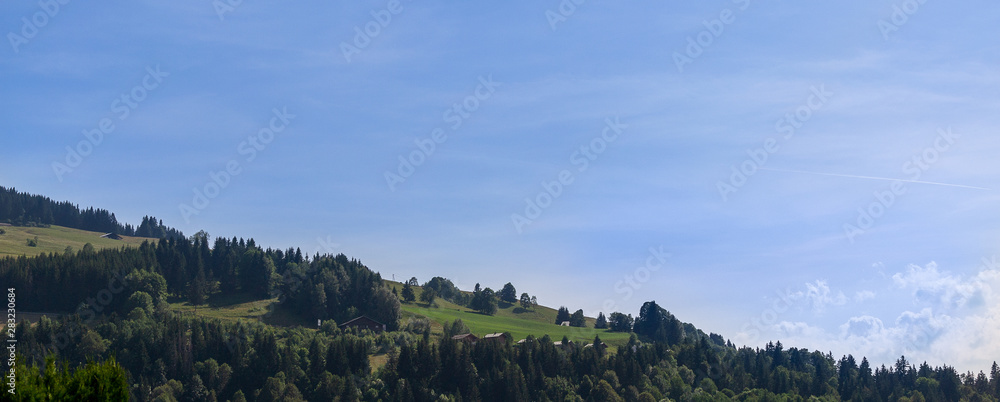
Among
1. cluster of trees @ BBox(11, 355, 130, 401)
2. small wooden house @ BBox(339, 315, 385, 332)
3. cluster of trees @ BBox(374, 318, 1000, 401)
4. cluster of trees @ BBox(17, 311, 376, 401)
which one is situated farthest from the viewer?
small wooden house @ BBox(339, 315, 385, 332)

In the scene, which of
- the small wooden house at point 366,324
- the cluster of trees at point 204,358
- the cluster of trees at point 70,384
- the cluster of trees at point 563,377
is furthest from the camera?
the small wooden house at point 366,324

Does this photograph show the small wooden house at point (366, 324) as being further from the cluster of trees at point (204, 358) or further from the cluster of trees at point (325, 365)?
the cluster of trees at point (204, 358)

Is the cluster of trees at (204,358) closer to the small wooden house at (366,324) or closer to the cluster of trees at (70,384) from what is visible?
the small wooden house at (366,324)

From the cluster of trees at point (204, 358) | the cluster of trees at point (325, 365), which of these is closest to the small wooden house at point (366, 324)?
the cluster of trees at point (325, 365)

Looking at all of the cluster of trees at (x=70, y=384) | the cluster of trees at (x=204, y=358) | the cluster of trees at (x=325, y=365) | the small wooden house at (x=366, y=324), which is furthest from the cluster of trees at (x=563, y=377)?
the cluster of trees at (x=70, y=384)

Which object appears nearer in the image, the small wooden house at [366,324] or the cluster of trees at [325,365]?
the cluster of trees at [325,365]

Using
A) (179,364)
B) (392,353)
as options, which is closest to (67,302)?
(179,364)

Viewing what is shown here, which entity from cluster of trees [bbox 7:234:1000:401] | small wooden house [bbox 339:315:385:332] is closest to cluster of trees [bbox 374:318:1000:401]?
cluster of trees [bbox 7:234:1000:401]

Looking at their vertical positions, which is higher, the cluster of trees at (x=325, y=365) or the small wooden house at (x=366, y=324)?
the small wooden house at (x=366, y=324)

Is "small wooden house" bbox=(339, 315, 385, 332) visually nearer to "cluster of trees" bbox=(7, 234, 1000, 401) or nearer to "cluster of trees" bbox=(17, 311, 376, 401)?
"cluster of trees" bbox=(7, 234, 1000, 401)

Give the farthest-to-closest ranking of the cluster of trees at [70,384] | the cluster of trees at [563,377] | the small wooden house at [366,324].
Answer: the small wooden house at [366,324] → the cluster of trees at [563,377] → the cluster of trees at [70,384]

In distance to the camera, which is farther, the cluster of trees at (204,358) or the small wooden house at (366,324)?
the small wooden house at (366,324)

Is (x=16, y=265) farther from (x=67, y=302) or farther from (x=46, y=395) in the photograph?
(x=46, y=395)

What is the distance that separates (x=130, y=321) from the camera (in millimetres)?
157750
